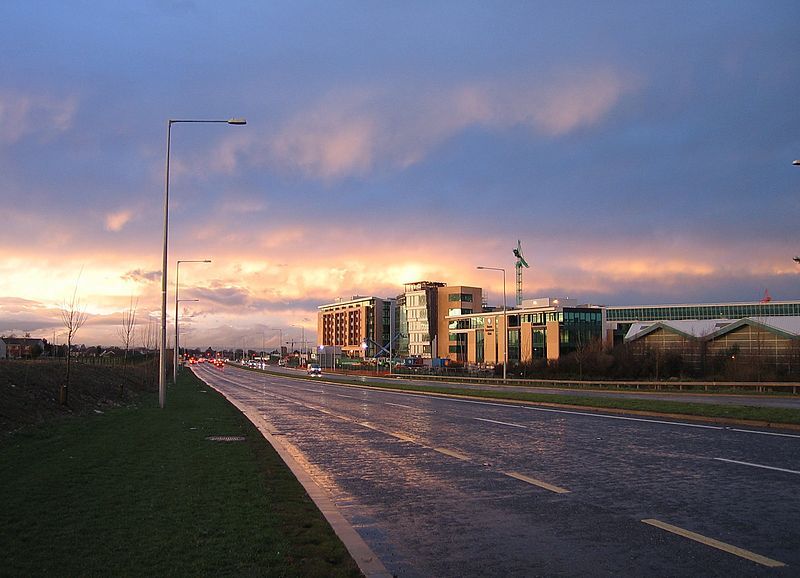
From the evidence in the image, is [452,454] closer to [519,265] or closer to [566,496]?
[566,496]

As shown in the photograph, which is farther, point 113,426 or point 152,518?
point 113,426

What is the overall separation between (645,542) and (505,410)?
63.8ft

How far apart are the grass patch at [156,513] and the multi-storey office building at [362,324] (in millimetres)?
141843

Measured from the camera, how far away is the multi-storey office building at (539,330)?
92250mm

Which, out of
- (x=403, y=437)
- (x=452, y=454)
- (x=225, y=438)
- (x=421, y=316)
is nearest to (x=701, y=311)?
(x=421, y=316)

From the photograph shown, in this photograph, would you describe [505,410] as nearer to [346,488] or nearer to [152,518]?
[346,488]

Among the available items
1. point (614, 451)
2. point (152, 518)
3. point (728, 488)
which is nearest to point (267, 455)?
point (152, 518)

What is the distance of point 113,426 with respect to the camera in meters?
17.8

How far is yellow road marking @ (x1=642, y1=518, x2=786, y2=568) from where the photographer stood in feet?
20.5

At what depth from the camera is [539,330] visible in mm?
96562

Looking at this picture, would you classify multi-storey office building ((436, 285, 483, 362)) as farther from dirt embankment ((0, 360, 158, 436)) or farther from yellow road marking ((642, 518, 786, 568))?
yellow road marking ((642, 518, 786, 568))

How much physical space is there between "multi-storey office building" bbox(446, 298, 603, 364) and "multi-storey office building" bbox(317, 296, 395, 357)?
51495 mm

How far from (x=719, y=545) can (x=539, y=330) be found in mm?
91364

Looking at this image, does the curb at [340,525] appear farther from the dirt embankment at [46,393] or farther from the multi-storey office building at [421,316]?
the multi-storey office building at [421,316]
